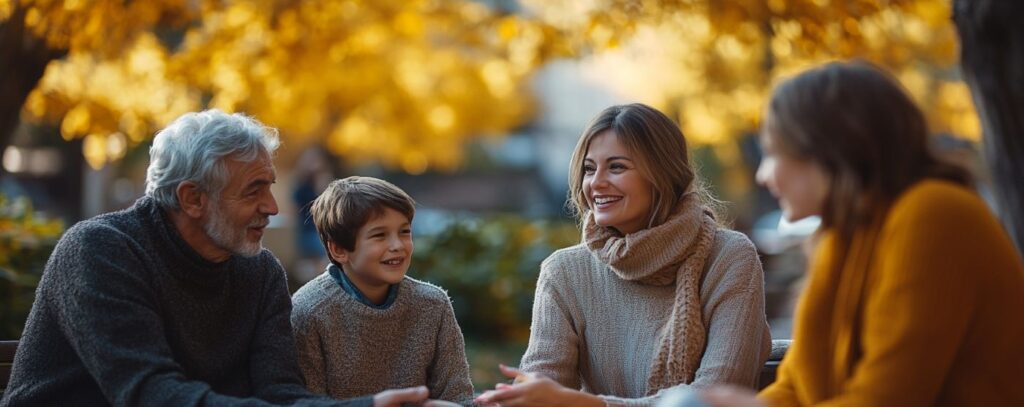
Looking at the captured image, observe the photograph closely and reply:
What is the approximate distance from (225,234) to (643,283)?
48.3 inches

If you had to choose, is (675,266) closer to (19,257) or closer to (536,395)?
(536,395)

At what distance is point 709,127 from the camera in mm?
14758

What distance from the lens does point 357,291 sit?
11.8 ft

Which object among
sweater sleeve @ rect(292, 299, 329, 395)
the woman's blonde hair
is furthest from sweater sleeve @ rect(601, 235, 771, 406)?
sweater sleeve @ rect(292, 299, 329, 395)

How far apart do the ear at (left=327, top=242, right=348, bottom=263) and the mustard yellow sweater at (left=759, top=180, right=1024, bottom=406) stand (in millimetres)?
1580

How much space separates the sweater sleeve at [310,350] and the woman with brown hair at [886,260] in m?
1.47

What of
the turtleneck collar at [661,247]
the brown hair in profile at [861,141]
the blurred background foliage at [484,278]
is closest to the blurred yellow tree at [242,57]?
the blurred background foliage at [484,278]

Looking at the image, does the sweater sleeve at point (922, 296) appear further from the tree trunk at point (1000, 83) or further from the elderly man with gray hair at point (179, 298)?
the tree trunk at point (1000, 83)

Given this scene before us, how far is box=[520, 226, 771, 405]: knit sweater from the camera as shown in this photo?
3.39 meters

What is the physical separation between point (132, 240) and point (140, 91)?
6872 mm

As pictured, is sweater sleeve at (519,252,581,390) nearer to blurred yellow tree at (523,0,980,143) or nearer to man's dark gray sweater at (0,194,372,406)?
man's dark gray sweater at (0,194,372,406)

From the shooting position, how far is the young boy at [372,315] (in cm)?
350

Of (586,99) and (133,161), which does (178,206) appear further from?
(586,99)

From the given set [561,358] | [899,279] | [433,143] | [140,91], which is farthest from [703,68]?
[899,279]
